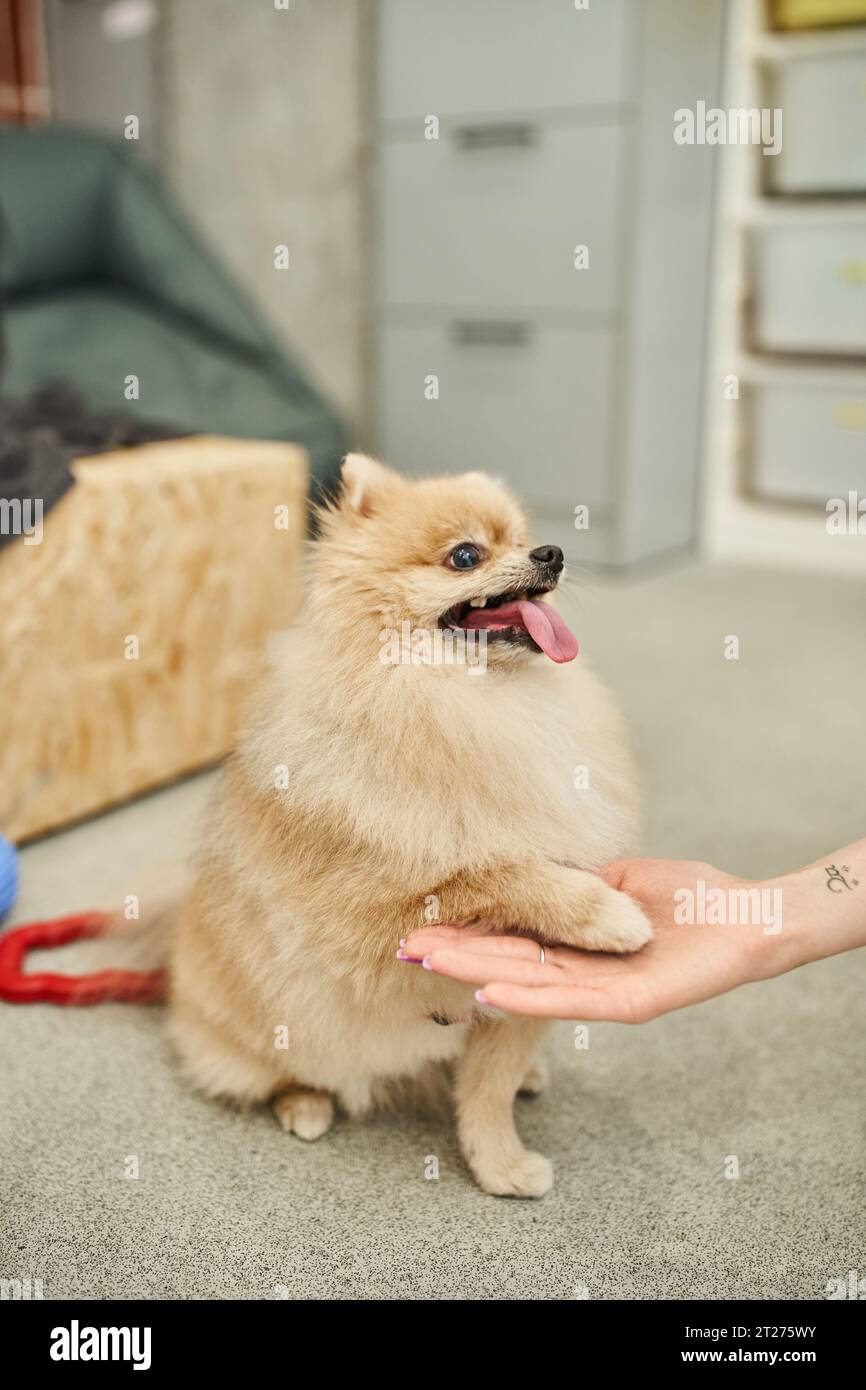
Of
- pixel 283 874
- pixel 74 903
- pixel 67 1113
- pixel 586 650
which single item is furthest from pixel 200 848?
pixel 586 650

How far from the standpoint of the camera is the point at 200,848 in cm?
128

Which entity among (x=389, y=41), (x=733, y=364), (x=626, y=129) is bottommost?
(x=733, y=364)

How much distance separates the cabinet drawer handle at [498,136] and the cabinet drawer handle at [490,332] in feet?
1.56

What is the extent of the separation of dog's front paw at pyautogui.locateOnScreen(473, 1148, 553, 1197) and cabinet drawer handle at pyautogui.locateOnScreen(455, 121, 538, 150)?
294cm

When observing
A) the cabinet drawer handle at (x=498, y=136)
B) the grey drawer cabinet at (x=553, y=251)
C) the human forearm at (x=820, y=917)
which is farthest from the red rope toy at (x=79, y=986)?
the cabinet drawer handle at (x=498, y=136)

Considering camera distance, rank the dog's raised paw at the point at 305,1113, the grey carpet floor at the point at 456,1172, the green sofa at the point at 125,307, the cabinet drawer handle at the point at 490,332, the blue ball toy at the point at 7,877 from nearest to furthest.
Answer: the grey carpet floor at the point at 456,1172, the dog's raised paw at the point at 305,1113, the blue ball toy at the point at 7,877, the green sofa at the point at 125,307, the cabinet drawer handle at the point at 490,332

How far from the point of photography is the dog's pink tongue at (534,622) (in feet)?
3.55

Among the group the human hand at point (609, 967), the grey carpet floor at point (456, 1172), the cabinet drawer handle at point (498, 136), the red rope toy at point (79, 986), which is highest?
the cabinet drawer handle at point (498, 136)

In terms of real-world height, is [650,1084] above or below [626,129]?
below

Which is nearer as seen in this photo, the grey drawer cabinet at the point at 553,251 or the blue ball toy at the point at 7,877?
the blue ball toy at the point at 7,877

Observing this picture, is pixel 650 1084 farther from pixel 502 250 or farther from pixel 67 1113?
pixel 502 250

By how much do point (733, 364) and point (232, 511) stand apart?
214 cm

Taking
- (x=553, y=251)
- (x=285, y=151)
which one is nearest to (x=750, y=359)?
(x=553, y=251)

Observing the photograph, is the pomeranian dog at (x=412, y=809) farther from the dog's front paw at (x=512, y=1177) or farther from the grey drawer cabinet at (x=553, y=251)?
the grey drawer cabinet at (x=553, y=251)
